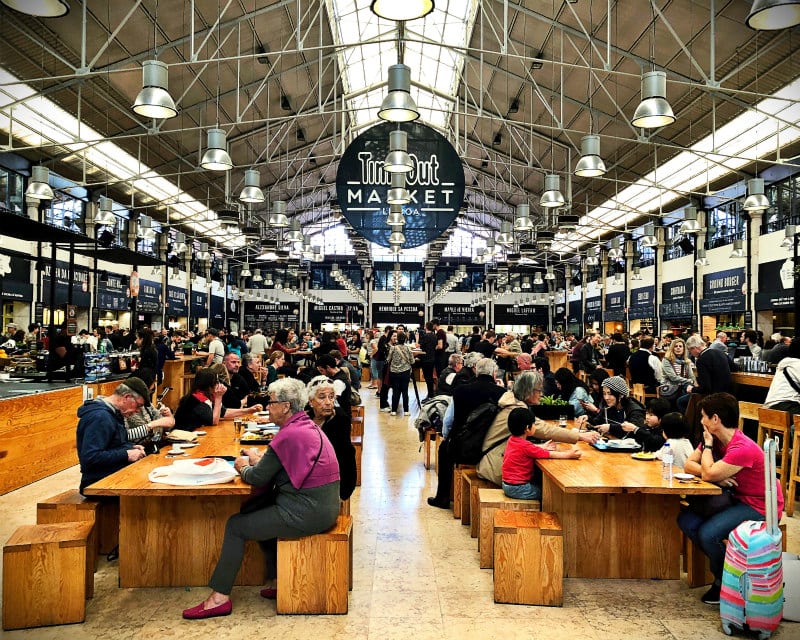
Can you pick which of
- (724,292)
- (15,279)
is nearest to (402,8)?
(15,279)

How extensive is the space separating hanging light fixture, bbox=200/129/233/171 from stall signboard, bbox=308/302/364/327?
31010 mm

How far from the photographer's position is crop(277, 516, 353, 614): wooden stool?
350 cm

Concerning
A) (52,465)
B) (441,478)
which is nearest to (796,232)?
(441,478)

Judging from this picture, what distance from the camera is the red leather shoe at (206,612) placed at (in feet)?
11.3

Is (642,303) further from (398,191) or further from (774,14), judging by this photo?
(774,14)

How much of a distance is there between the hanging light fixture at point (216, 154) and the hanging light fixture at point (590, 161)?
14.2 ft

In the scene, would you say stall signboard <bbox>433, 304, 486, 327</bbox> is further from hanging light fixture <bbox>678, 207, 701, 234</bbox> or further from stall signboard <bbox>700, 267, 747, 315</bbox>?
hanging light fixture <bbox>678, 207, 701, 234</bbox>

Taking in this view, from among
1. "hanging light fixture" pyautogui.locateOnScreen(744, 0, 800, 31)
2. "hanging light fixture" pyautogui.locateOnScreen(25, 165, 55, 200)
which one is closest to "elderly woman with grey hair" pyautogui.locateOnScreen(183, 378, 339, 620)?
"hanging light fixture" pyautogui.locateOnScreen(744, 0, 800, 31)

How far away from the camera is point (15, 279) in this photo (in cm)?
1577

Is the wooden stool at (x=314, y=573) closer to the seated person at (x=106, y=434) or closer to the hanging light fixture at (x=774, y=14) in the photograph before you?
the seated person at (x=106, y=434)

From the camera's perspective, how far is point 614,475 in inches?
150

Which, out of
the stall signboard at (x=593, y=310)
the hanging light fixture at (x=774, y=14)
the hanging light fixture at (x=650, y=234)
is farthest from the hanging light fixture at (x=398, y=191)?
the stall signboard at (x=593, y=310)

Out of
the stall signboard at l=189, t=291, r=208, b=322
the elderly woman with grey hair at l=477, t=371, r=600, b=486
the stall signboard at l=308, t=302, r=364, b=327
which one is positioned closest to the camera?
the elderly woman with grey hair at l=477, t=371, r=600, b=486

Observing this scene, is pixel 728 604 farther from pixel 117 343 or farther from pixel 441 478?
pixel 117 343
